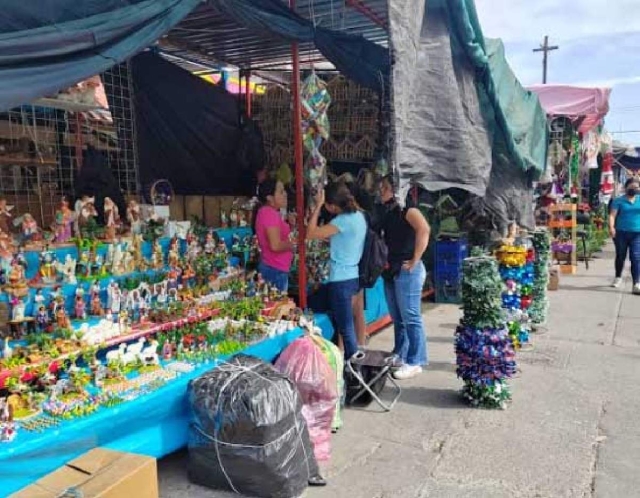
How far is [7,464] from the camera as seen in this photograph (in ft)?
7.50

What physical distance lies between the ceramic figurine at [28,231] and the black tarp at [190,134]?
8.12 feet

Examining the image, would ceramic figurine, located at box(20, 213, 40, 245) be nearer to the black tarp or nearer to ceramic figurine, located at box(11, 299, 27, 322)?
ceramic figurine, located at box(11, 299, 27, 322)

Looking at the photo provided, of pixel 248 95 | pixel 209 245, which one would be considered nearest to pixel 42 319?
pixel 209 245

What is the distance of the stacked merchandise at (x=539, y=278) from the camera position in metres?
6.03

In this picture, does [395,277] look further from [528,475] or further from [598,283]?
[598,283]

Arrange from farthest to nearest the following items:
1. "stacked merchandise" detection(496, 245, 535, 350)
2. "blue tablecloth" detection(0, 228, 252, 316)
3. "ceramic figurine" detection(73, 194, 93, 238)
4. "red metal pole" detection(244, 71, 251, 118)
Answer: "red metal pole" detection(244, 71, 251, 118), "stacked merchandise" detection(496, 245, 535, 350), "ceramic figurine" detection(73, 194, 93, 238), "blue tablecloth" detection(0, 228, 252, 316)

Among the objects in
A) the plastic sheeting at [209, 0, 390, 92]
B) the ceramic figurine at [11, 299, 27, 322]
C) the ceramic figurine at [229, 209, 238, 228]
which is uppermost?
the plastic sheeting at [209, 0, 390, 92]

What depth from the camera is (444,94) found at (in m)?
3.71

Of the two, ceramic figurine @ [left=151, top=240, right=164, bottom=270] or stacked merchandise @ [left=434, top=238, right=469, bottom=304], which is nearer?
ceramic figurine @ [left=151, top=240, right=164, bottom=270]

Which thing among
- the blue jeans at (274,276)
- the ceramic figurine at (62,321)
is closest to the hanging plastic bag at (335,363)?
the blue jeans at (274,276)

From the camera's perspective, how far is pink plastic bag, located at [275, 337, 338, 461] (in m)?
3.30

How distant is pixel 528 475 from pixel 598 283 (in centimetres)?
714

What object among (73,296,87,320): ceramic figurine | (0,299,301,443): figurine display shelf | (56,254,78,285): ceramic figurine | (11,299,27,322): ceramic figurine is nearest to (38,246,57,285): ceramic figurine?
(56,254,78,285): ceramic figurine

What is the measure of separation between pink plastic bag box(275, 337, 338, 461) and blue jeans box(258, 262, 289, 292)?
136 centimetres
